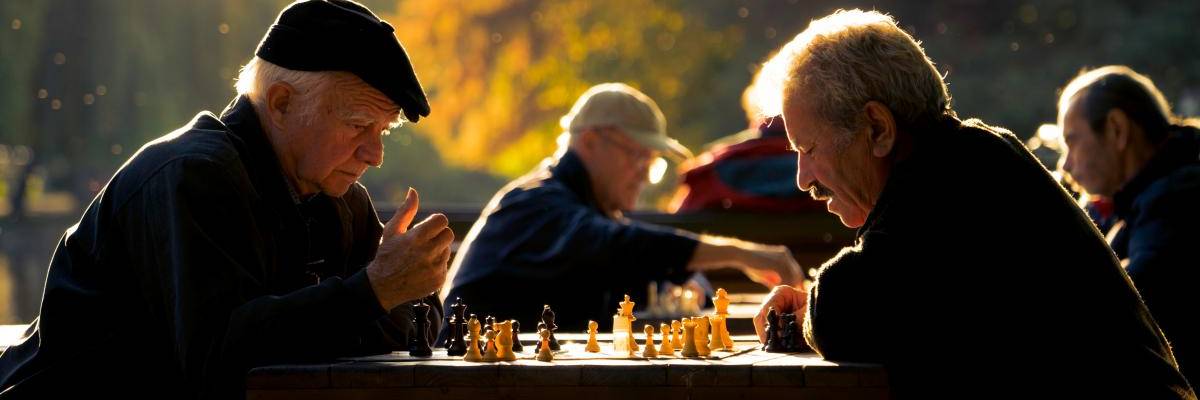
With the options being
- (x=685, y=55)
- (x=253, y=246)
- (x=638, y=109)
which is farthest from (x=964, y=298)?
(x=685, y=55)

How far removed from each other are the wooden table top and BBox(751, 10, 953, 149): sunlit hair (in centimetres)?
50

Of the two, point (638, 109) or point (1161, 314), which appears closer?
point (1161, 314)

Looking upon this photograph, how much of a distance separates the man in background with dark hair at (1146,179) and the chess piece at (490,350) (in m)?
2.65

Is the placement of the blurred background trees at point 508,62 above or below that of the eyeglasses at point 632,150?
above

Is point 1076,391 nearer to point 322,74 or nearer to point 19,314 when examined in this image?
point 322,74

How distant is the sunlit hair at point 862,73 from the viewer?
2.98 m

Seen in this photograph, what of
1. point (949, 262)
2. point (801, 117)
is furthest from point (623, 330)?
point (949, 262)

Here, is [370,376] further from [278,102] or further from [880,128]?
[880,128]

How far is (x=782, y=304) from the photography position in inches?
133

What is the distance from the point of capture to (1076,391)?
2.83 m

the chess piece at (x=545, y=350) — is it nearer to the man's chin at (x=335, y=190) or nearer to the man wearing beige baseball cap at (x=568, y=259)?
the man's chin at (x=335, y=190)

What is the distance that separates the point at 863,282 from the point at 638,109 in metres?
3.78

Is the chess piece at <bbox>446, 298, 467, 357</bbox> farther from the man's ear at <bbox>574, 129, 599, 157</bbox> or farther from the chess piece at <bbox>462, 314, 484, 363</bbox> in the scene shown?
the man's ear at <bbox>574, 129, 599, 157</bbox>

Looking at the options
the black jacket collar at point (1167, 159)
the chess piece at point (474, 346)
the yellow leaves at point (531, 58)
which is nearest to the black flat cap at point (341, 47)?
the chess piece at point (474, 346)
